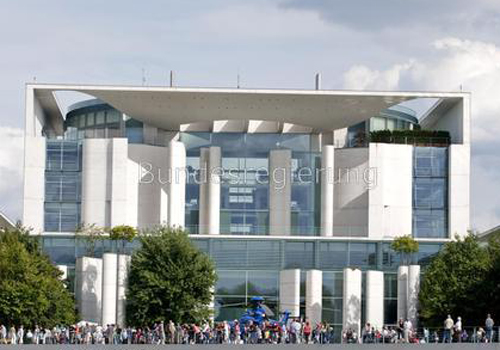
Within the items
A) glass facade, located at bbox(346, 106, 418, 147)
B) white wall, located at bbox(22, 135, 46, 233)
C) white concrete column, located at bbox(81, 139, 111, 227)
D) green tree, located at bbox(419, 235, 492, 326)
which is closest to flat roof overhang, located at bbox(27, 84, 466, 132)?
glass facade, located at bbox(346, 106, 418, 147)

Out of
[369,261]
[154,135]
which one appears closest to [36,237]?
[154,135]

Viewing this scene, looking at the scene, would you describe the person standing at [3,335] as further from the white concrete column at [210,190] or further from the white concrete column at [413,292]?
the white concrete column at [413,292]

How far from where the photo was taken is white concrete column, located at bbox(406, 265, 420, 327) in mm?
79562

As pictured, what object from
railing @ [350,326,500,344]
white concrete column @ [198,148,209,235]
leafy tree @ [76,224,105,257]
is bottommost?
railing @ [350,326,500,344]

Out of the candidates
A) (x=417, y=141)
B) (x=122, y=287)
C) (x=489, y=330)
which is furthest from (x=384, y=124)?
(x=489, y=330)

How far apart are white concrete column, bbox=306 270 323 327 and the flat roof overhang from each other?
10.0m

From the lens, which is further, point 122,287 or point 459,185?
point 459,185

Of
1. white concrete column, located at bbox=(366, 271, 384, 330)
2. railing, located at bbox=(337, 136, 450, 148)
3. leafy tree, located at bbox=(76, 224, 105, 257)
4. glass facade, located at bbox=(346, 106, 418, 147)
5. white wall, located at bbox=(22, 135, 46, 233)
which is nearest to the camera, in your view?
white concrete column, located at bbox=(366, 271, 384, 330)

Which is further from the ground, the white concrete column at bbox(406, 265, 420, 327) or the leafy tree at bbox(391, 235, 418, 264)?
the leafy tree at bbox(391, 235, 418, 264)

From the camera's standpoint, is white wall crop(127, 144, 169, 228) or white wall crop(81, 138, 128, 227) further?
white wall crop(127, 144, 169, 228)

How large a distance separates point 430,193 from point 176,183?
15044 mm

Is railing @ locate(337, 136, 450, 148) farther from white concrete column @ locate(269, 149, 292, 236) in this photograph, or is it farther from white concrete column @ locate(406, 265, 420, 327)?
white concrete column @ locate(406, 265, 420, 327)

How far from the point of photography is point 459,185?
85.8 metres

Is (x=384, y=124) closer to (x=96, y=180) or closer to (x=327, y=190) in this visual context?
(x=327, y=190)
